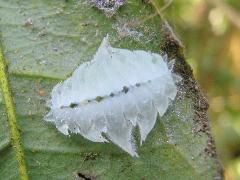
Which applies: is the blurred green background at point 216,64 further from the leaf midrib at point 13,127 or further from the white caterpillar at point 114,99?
the leaf midrib at point 13,127

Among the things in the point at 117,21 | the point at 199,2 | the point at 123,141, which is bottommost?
the point at 199,2

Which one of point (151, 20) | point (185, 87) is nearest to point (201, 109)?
point (185, 87)

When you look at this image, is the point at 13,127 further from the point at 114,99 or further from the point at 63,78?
the point at 114,99

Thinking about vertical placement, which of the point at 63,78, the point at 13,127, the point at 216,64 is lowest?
the point at 216,64

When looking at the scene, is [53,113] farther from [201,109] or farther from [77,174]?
[201,109]

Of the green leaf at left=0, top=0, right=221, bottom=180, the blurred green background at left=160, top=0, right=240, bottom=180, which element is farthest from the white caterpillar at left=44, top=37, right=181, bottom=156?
the blurred green background at left=160, top=0, right=240, bottom=180

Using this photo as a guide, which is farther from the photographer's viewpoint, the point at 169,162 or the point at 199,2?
the point at 199,2

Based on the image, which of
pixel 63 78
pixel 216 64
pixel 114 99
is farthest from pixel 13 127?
pixel 216 64

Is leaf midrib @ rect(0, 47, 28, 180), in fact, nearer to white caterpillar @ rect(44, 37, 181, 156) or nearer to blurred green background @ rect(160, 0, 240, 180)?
white caterpillar @ rect(44, 37, 181, 156)
